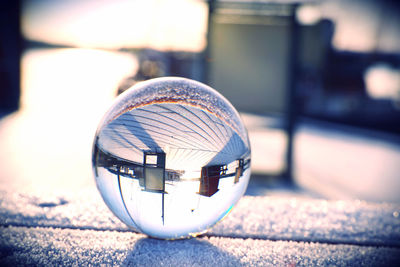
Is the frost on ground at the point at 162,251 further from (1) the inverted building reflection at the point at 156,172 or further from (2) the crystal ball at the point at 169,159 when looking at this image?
(1) the inverted building reflection at the point at 156,172

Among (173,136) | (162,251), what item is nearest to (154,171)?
(173,136)

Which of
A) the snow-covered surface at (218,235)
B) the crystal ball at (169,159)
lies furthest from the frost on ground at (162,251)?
the crystal ball at (169,159)

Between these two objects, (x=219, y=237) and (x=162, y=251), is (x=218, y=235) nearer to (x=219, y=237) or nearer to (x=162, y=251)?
(x=219, y=237)

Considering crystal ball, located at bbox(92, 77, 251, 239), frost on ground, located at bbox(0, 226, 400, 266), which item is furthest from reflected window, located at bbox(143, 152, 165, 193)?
frost on ground, located at bbox(0, 226, 400, 266)

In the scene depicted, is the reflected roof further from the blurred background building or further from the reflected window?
the blurred background building

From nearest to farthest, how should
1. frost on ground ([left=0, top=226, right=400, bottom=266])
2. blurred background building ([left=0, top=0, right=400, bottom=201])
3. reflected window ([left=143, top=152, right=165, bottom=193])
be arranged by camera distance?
reflected window ([left=143, top=152, right=165, bottom=193]) → frost on ground ([left=0, top=226, right=400, bottom=266]) → blurred background building ([left=0, top=0, right=400, bottom=201])

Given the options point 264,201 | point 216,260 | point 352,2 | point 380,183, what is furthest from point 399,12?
point 216,260

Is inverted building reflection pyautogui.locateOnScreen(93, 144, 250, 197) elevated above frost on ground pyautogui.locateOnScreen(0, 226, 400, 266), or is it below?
above

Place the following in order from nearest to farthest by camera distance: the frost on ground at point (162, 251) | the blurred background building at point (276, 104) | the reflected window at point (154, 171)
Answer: the reflected window at point (154, 171) → the frost on ground at point (162, 251) → the blurred background building at point (276, 104)

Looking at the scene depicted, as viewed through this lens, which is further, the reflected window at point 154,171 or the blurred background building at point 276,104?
the blurred background building at point 276,104
